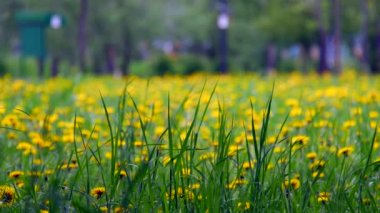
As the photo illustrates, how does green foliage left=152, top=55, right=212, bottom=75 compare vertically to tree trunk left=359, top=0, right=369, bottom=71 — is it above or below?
below

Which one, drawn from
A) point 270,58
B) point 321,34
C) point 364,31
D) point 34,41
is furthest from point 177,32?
point 34,41

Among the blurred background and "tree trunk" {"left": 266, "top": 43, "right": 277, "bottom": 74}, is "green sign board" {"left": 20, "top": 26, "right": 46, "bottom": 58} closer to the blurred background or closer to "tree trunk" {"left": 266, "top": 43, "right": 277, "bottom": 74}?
the blurred background

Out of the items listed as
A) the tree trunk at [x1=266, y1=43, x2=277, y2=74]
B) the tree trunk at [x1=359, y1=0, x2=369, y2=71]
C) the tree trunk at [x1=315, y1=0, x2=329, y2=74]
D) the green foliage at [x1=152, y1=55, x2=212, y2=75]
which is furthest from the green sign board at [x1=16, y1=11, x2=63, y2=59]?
the tree trunk at [x1=266, y1=43, x2=277, y2=74]

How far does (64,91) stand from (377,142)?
17.2 ft

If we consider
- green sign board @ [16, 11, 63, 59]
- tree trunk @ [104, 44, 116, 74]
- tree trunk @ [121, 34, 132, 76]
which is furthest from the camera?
tree trunk @ [104, 44, 116, 74]

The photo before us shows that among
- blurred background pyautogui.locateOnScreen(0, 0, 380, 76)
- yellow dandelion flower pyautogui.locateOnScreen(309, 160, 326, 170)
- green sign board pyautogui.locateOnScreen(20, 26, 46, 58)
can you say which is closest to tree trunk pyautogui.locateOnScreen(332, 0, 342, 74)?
blurred background pyautogui.locateOnScreen(0, 0, 380, 76)

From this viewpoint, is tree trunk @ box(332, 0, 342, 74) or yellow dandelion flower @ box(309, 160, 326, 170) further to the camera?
tree trunk @ box(332, 0, 342, 74)

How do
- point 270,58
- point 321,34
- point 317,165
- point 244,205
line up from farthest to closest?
point 270,58, point 321,34, point 317,165, point 244,205

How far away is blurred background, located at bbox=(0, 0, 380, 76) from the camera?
1210 inches

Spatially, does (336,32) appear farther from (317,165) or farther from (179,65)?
(317,165)

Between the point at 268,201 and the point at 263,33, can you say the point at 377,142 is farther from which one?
the point at 263,33

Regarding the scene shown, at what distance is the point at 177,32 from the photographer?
39.9 meters

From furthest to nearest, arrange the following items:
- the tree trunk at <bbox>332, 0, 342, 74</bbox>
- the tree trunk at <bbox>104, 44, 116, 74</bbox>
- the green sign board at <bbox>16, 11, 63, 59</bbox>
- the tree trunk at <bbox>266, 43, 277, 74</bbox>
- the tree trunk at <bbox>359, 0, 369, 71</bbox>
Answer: the tree trunk at <bbox>266, 43, 277, 74</bbox> → the tree trunk at <bbox>104, 44, 116, 74</bbox> → the tree trunk at <bbox>359, 0, 369, 71</bbox> → the tree trunk at <bbox>332, 0, 342, 74</bbox> → the green sign board at <bbox>16, 11, 63, 59</bbox>

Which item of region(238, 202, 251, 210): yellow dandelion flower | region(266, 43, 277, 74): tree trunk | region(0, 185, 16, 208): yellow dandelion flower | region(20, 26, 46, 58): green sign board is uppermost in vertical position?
region(20, 26, 46, 58): green sign board
